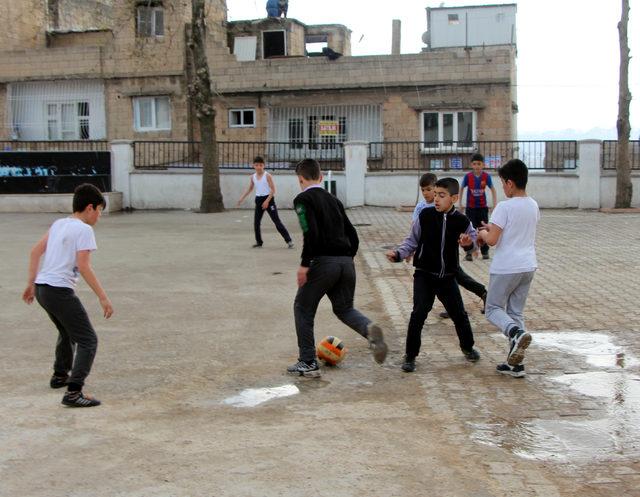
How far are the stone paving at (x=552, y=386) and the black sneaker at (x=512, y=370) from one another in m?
0.07

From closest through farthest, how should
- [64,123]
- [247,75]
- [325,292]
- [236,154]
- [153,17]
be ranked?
[325,292] → [236,154] → [247,75] → [153,17] → [64,123]

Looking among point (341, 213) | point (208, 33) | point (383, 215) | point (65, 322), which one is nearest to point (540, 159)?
point (383, 215)

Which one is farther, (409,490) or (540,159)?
(540,159)

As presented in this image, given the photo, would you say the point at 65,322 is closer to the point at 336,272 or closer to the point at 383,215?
the point at 336,272

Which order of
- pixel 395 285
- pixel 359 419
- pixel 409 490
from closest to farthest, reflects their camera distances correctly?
pixel 409 490, pixel 359 419, pixel 395 285

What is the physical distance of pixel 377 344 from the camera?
21.6 feet

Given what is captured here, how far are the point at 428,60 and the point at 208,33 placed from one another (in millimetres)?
8210

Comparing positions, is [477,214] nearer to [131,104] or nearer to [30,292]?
[30,292]

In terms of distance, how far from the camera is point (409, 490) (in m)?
4.36

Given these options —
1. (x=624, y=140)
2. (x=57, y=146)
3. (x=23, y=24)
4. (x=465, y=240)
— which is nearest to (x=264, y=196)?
(x=465, y=240)

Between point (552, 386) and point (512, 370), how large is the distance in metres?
0.36

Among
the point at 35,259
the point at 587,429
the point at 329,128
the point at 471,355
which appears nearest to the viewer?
the point at 587,429

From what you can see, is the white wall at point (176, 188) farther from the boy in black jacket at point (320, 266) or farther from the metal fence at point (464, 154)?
the boy in black jacket at point (320, 266)

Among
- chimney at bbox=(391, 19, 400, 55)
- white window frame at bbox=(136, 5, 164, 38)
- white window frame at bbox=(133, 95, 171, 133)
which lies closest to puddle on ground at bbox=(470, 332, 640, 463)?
white window frame at bbox=(133, 95, 171, 133)
